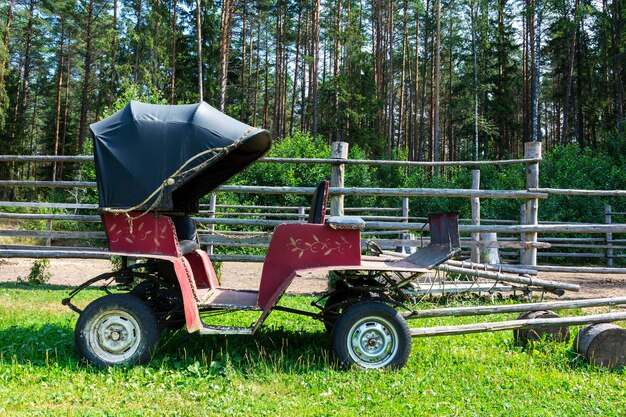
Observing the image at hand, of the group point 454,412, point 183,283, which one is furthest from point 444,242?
point 183,283

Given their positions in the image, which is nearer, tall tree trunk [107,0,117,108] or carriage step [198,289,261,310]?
carriage step [198,289,261,310]

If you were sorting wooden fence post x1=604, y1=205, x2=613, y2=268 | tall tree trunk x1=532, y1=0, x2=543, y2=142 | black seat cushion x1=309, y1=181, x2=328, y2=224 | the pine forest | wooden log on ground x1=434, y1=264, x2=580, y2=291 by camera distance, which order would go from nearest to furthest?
black seat cushion x1=309, y1=181, x2=328, y2=224
wooden log on ground x1=434, y1=264, x2=580, y2=291
wooden fence post x1=604, y1=205, x2=613, y2=268
tall tree trunk x1=532, y1=0, x2=543, y2=142
the pine forest

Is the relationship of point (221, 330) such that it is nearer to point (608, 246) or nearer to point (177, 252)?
point (177, 252)

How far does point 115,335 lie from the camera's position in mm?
4090

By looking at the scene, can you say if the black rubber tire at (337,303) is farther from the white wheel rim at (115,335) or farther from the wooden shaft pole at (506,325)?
the white wheel rim at (115,335)

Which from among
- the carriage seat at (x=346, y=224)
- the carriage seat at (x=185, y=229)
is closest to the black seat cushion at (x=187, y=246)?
the carriage seat at (x=185, y=229)

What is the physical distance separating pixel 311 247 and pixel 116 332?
169 centimetres

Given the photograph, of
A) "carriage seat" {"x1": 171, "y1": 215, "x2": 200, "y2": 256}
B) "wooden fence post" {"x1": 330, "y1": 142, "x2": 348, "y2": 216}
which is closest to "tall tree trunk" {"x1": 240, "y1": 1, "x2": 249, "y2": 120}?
"wooden fence post" {"x1": 330, "y1": 142, "x2": 348, "y2": 216}

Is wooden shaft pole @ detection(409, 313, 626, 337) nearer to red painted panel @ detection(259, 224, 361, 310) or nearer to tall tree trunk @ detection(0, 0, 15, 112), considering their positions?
red painted panel @ detection(259, 224, 361, 310)

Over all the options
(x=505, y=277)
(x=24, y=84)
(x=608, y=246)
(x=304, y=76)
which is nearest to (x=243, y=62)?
(x=304, y=76)

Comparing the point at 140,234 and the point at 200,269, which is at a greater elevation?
the point at 140,234

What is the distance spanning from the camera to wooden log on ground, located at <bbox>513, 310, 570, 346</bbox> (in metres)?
5.07

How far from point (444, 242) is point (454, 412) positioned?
1650 millimetres

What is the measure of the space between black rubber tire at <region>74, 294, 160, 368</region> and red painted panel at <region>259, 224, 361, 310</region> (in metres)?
0.95
